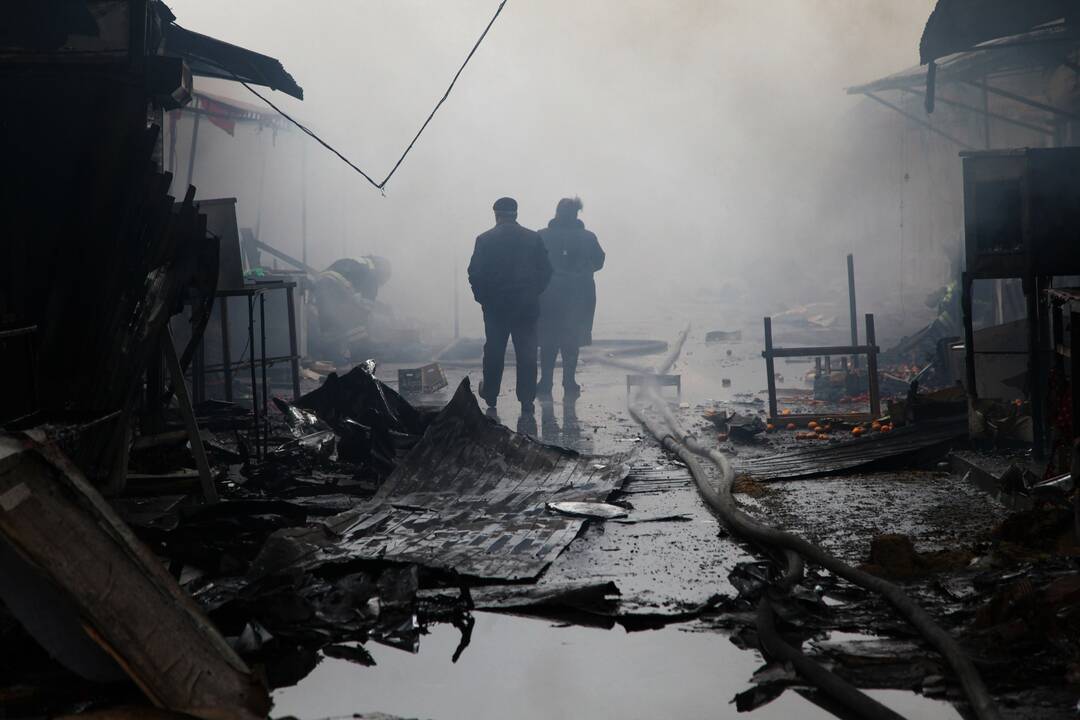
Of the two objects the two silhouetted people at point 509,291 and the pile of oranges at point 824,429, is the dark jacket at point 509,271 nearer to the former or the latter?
the two silhouetted people at point 509,291

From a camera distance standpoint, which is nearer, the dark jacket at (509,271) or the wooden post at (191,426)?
the wooden post at (191,426)

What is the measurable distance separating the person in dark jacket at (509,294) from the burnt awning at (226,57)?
3279mm

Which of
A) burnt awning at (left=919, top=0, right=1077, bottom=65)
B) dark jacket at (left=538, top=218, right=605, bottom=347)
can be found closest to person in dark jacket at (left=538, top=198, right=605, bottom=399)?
dark jacket at (left=538, top=218, right=605, bottom=347)

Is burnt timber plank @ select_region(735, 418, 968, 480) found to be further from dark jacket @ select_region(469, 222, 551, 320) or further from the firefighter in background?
the firefighter in background

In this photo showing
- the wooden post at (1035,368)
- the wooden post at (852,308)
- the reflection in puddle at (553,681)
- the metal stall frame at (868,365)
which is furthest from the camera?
the wooden post at (852,308)

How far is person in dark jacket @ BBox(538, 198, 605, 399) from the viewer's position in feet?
45.7

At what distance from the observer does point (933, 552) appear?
502 centimetres

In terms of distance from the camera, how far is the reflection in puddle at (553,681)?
136 inches

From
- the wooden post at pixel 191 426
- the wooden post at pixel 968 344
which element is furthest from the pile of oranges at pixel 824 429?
the wooden post at pixel 191 426

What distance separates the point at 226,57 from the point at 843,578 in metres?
7.41

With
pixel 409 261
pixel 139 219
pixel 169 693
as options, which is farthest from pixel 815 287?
pixel 169 693

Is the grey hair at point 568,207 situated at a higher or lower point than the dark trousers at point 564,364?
higher

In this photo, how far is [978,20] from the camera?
9.49 m

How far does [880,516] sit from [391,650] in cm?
330
